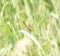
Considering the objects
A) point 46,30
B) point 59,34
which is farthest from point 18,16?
point 59,34

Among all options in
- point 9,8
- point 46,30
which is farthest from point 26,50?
point 9,8

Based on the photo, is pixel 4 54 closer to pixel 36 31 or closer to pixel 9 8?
pixel 36 31

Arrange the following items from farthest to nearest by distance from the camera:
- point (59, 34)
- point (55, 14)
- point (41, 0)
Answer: point (41, 0) < point (55, 14) < point (59, 34)

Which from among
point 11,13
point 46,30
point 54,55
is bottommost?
point 54,55

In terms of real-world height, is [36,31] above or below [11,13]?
below

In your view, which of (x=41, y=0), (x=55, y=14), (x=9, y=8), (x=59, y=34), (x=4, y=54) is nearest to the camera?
(x=4, y=54)

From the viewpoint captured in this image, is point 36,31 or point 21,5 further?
point 21,5
